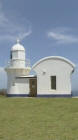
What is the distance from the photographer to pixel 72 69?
2656cm

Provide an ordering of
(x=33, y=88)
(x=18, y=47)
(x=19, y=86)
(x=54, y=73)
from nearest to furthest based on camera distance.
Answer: (x=54, y=73) → (x=33, y=88) → (x=19, y=86) → (x=18, y=47)

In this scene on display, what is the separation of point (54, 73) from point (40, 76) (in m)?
1.66

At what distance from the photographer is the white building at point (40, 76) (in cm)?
2667

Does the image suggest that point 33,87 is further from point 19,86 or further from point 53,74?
point 53,74

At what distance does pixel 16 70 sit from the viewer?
97.6 feet

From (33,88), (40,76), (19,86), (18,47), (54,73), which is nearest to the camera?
(54,73)

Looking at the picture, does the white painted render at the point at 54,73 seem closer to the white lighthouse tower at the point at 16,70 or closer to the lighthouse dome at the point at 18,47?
the white lighthouse tower at the point at 16,70
